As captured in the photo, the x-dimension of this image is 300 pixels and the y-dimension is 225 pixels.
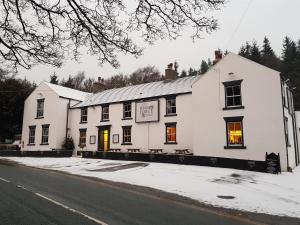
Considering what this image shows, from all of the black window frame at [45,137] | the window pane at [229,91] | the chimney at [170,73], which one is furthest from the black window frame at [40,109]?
the window pane at [229,91]

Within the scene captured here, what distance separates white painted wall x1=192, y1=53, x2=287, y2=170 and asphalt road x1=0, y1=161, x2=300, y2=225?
11.9 m

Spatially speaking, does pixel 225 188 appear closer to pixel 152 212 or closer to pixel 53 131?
pixel 152 212

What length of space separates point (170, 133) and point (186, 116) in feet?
7.56

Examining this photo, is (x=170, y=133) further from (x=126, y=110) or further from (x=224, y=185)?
(x=224, y=185)

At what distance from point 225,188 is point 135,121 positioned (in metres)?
17.2

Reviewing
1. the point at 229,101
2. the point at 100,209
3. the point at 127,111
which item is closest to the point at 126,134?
the point at 127,111

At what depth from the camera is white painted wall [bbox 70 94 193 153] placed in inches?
1016

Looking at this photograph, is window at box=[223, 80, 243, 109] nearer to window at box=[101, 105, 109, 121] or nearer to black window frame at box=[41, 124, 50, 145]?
window at box=[101, 105, 109, 121]

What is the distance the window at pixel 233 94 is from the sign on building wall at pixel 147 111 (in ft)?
24.7

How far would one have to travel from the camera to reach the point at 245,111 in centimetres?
2162

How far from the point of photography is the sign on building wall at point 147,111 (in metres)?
27.9

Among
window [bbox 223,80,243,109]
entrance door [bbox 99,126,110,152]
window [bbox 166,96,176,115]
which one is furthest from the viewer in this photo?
entrance door [bbox 99,126,110,152]

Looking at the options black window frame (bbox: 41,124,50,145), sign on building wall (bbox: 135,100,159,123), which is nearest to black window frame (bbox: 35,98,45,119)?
black window frame (bbox: 41,124,50,145)

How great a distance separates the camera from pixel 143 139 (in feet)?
92.7
